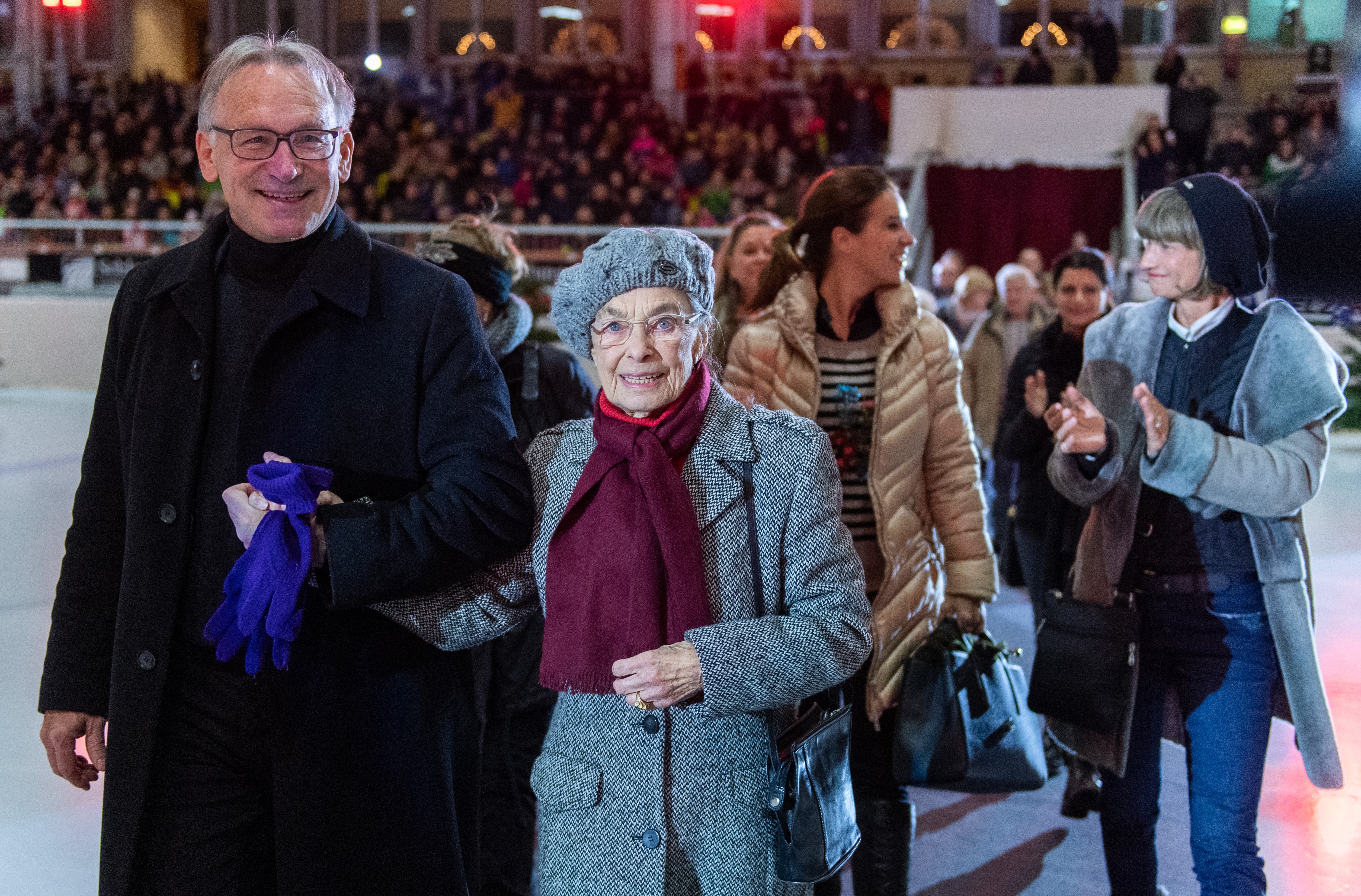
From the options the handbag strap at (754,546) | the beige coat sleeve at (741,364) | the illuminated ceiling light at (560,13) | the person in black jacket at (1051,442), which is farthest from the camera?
the illuminated ceiling light at (560,13)

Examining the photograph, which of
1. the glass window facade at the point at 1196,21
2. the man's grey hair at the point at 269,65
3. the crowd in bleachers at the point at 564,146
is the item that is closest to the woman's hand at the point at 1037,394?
the man's grey hair at the point at 269,65

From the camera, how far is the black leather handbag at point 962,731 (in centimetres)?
267

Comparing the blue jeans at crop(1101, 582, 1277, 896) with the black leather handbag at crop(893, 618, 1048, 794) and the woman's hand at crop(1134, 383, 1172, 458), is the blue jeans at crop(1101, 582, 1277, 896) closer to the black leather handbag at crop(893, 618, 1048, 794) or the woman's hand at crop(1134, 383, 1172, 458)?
the black leather handbag at crop(893, 618, 1048, 794)

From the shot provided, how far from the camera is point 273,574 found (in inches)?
66.9

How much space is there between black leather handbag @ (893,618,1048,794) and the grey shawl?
15 centimetres

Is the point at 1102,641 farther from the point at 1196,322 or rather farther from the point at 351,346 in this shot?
the point at 351,346

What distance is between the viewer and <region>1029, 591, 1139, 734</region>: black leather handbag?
263 centimetres

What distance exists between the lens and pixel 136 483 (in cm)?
185

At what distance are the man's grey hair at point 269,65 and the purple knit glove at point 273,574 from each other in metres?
0.56

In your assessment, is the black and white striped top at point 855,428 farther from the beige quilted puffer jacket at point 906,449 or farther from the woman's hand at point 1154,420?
the woman's hand at point 1154,420

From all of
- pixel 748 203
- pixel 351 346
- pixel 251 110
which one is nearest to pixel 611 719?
pixel 351 346

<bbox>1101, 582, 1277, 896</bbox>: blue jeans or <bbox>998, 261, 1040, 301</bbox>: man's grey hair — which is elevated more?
<bbox>998, 261, 1040, 301</bbox>: man's grey hair

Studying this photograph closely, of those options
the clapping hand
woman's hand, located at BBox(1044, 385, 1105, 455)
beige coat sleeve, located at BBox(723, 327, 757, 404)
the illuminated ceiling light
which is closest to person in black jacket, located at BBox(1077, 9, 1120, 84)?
the illuminated ceiling light

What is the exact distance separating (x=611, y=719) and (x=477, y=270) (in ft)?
4.83
